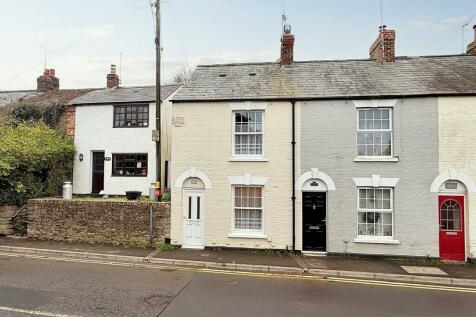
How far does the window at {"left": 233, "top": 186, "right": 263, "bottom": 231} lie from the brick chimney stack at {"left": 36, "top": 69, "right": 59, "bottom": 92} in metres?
20.9

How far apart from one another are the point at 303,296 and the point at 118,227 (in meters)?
8.39

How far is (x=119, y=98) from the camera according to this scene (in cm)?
1950

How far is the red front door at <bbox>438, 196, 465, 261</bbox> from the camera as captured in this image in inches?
453

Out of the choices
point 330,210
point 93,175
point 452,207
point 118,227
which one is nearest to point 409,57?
point 452,207

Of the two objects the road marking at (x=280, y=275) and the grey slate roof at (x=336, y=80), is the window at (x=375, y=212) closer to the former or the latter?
the road marking at (x=280, y=275)

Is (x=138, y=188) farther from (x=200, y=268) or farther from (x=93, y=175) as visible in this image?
(x=200, y=268)

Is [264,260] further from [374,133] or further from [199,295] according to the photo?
[374,133]

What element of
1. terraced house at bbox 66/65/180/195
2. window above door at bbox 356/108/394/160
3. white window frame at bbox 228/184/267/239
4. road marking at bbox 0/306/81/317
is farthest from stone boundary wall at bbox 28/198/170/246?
window above door at bbox 356/108/394/160

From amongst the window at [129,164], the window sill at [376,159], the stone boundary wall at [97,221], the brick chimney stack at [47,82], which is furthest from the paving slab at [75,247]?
the brick chimney stack at [47,82]

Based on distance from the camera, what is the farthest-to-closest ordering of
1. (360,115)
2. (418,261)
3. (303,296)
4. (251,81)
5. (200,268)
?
1. (251,81)
2. (360,115)
3. (418,261)
4. (200,268)
5. (303,296)

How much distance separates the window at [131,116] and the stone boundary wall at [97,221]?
22.0 ft

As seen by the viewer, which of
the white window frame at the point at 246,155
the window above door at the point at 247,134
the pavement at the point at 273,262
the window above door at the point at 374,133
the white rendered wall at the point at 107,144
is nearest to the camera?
the pavement at the point at 273,262

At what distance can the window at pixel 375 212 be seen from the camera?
11867 millimetres

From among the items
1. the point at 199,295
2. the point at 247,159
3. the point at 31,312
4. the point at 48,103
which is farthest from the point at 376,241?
the point at 48,103
